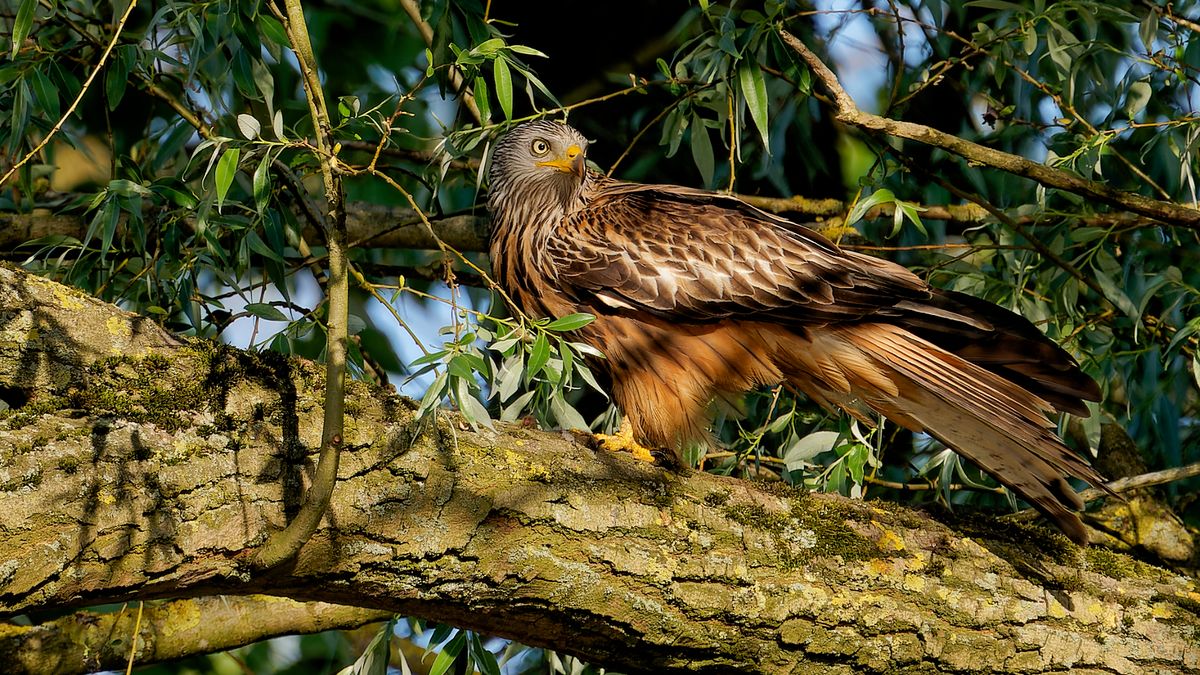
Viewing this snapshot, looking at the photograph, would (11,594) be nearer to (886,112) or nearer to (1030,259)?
(886,112)

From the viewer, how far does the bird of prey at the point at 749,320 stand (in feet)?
11.8

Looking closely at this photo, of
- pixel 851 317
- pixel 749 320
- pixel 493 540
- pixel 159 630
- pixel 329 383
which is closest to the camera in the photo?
pixel 329 383

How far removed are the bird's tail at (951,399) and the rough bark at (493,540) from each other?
177 millimetres

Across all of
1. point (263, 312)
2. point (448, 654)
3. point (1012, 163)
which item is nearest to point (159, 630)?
point (448, 654)

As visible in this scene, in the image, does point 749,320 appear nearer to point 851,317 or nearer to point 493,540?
point 851,317

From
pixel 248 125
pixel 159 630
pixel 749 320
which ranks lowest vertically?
pixel 159 630

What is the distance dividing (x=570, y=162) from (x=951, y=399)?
169 centimetres

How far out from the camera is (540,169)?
14.6ft

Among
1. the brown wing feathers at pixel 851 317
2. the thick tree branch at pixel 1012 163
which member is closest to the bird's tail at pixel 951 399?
the brown wing feathers at pixel 851 317

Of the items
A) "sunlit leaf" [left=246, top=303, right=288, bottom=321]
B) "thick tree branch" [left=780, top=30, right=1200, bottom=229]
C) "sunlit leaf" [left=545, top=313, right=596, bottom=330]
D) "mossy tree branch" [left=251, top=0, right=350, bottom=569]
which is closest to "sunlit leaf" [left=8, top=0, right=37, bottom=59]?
"mossy tree branch" [left=251, top=0, right=350, bottom=569]

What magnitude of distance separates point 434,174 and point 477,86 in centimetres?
139

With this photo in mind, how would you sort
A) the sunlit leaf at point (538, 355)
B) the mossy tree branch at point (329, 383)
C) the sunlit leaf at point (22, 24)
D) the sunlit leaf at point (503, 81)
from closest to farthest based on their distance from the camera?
the mossy tree branch at point (329, 383), the sunlit leaf at point (538, 355), the sunlit leaf at point (22, 24), the sunlit leaf at point (503, 81)

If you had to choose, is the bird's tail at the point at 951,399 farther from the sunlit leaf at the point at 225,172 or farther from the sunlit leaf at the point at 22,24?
the sunlit leaf at the point at 22,24

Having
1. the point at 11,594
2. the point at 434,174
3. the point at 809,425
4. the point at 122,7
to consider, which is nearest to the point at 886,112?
the point at 809,425
